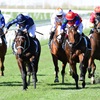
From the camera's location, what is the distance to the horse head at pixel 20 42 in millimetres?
14461

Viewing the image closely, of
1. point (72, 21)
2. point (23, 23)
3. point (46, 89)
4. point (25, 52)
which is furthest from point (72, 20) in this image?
point (46, 89)

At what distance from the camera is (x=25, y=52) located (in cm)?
1485

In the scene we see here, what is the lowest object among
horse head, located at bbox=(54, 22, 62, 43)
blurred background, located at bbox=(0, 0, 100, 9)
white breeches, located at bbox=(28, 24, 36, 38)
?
blurred background, located at bbox=(0, 0, 100, 9)

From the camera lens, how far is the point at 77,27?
1448cm

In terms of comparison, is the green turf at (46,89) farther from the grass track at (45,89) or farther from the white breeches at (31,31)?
the white breeches at (31,31)

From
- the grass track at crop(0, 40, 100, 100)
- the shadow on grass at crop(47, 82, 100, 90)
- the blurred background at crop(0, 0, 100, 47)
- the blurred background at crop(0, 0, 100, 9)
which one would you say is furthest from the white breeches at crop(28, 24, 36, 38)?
the blurred background at crop(0, 0, 100, 9)

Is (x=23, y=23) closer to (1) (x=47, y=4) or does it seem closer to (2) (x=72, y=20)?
(2) (x=72, y=20)

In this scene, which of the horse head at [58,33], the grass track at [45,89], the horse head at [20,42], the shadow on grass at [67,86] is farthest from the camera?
the horse head at [58,33]

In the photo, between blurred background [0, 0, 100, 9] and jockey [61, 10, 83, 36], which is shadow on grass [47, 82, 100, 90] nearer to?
jockey [61, 10, 83, 36]

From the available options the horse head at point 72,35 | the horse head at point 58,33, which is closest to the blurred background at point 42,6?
the horse head at point 58,33

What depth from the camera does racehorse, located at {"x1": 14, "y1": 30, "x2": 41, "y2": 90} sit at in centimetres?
1450

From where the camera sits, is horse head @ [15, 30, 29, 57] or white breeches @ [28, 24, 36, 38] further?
white breeches @ [28, 24, 36, 38]

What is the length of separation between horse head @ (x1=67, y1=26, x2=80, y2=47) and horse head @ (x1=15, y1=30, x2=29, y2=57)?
1.15 metres

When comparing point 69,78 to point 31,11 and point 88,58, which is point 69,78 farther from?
point 31,11
